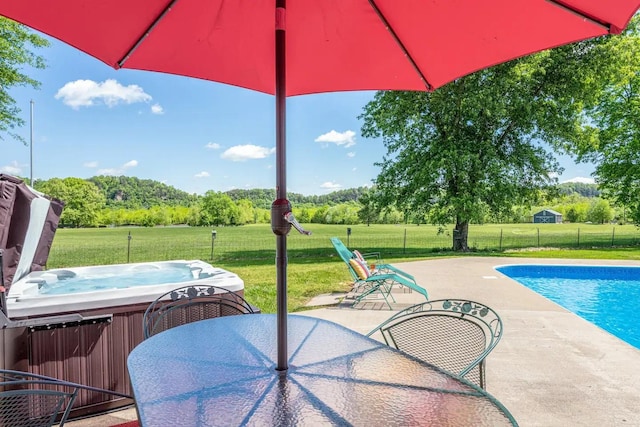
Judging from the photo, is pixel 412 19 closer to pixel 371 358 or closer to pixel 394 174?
pixel 371 358

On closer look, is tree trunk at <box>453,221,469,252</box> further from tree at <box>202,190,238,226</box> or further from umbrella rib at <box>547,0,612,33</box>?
umbrella rib at <box>547,0,612,33</box>

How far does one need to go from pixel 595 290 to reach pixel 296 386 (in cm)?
799

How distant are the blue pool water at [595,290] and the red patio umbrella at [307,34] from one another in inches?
186

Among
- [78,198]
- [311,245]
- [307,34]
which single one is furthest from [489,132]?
[78,198]

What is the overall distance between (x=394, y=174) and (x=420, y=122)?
170 centimetres

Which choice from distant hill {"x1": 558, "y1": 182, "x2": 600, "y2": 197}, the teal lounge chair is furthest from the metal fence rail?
the teal lounge chair

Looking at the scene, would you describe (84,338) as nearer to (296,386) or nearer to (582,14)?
(296,386)

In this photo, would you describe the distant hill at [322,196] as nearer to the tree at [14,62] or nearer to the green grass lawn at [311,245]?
the green grass lawn at [311,245]

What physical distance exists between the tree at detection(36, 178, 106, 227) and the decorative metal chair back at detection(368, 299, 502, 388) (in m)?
12.3

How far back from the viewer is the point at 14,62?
336 inches

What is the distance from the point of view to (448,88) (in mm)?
11453

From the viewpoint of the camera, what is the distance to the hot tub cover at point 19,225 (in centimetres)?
241

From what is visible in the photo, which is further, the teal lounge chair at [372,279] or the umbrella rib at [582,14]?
the teal lounge chair at [372,279]

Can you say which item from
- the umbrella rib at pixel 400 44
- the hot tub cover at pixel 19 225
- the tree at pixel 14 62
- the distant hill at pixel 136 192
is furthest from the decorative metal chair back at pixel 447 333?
the distant hill at pixel 136 192
